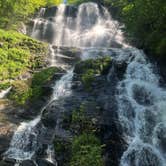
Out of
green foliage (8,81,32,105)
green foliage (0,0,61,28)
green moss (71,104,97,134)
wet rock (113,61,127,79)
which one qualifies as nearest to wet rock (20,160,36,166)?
green moss (71,104,97,134)

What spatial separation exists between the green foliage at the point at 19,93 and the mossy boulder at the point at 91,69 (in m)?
3.36

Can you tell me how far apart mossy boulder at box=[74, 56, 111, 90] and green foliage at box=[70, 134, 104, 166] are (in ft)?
18.1

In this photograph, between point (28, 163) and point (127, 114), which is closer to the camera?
point (28, 163)

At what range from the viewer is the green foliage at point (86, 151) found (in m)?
14.3

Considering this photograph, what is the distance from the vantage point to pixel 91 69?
21906 mm

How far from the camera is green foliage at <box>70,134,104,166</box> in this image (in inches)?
563

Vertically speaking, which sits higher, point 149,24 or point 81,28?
point 149,24

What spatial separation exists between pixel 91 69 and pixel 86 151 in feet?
26.9

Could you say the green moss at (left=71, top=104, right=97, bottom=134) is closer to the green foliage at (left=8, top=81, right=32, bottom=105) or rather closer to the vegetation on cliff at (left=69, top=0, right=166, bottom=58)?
the green foliage at (left=8, top=81, right=32, bottom=105)

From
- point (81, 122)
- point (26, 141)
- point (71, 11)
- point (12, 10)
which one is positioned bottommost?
point (26, 141)

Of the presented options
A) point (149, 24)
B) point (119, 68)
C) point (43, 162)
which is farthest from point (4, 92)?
point (149, 24)

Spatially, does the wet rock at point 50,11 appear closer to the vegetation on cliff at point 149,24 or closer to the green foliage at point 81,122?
the vegetation on cliff at point 149,24

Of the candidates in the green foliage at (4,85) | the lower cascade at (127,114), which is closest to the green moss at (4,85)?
the green foliage at (4,85)

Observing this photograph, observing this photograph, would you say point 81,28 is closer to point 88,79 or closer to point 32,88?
point 32,88
